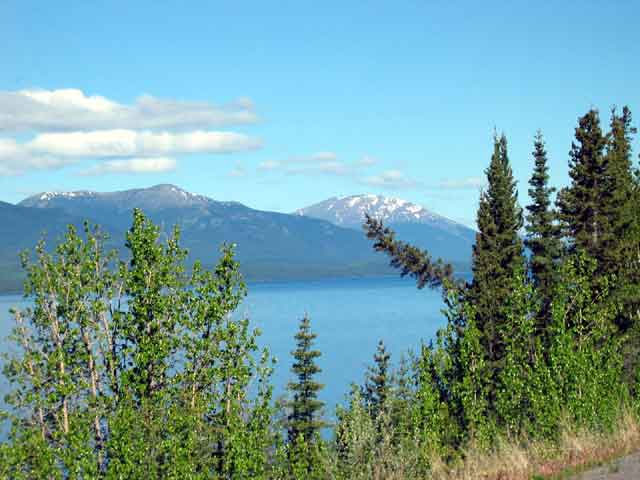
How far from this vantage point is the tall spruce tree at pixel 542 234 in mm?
36750

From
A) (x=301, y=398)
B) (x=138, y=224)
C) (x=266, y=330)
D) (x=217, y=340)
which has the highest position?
(x=138, y=224)

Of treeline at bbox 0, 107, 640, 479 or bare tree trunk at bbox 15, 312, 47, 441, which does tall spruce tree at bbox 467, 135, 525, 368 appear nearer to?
treeline at bbox 0, 107, 640, 479

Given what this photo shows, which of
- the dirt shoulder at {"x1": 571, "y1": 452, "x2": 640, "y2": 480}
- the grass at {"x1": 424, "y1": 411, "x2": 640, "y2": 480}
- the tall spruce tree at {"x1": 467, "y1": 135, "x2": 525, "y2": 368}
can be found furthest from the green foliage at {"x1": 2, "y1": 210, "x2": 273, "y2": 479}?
the tall spruce tree at {"x1": 467, "y1": 135, "x2": 525, "y2": 368}

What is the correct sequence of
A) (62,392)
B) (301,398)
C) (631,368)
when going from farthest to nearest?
(301,398) → (631,368) → (62,392)

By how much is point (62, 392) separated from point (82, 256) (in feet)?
14.4

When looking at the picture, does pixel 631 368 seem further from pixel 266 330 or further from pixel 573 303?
pixel 266 330

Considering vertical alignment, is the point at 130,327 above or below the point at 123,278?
below

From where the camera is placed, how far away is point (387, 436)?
1867cm

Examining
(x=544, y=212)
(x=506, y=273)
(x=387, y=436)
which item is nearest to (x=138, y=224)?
(x=387, y=436)

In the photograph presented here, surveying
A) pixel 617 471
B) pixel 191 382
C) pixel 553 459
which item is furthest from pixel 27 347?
pixel 617 471

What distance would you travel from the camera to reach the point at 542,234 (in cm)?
3788

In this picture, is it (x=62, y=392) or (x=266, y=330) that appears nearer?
(x=62, y=392)

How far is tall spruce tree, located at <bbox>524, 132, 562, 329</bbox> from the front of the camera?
3675 cm

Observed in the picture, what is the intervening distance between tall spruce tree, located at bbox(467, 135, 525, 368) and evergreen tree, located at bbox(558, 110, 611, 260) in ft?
8.41
